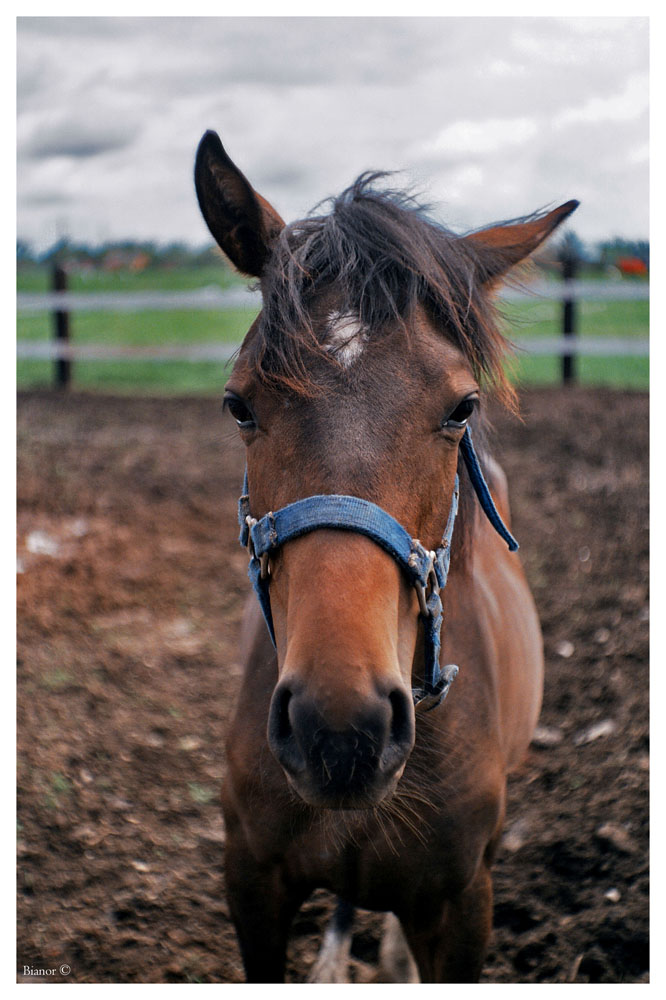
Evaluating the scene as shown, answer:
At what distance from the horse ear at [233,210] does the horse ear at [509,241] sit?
0.54 m

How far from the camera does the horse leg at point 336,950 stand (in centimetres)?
279

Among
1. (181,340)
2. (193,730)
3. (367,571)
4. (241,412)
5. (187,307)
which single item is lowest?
(193,730)

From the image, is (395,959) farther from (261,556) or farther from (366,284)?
(366,284)

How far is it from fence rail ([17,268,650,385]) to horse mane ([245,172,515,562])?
931cm

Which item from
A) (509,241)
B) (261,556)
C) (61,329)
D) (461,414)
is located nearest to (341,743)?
(261,556)

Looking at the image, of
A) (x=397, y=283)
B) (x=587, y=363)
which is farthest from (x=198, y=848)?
(x=587, y=363)

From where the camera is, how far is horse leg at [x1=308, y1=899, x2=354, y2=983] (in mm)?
2787

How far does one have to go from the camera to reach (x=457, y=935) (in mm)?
2146

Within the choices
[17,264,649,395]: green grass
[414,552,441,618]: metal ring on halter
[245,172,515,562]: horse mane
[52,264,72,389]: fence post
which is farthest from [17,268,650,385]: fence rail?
[414,552,441,618]: metal ring on halter

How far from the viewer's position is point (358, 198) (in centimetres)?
200

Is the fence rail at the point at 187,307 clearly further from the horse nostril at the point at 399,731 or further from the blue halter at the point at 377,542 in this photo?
the horse nostril at the point at 399,731

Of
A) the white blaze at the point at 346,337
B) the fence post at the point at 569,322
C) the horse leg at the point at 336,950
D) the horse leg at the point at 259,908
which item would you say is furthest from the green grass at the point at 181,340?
the white blaze at the point at 346,337

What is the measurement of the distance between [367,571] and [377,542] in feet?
0.23

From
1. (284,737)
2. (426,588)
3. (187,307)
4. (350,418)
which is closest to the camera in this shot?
(284,737)
